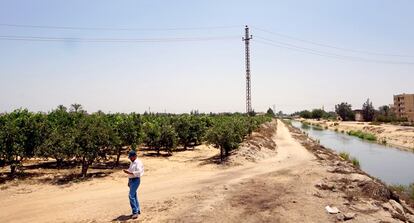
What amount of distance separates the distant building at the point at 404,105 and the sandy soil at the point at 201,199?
15064cm

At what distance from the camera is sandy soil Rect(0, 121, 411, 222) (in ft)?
42.8

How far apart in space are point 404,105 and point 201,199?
170734 mm

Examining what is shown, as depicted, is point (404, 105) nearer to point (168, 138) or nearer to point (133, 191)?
point (168, 138)

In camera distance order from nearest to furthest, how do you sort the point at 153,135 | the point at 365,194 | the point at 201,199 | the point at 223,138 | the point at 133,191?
the point at 133,191
the point at 201,199
the point at 365,194
the point at 223,138
the point at 153,135

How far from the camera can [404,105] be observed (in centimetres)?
16262

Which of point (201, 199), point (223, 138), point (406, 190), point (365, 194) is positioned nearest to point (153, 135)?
point (223, 138)

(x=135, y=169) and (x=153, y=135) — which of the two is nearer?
(x=135, y=169)

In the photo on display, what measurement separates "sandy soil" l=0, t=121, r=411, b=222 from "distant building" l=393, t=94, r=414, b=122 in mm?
150645

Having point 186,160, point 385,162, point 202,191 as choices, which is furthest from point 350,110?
point 202,191

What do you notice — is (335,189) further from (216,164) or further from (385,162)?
(385,162)

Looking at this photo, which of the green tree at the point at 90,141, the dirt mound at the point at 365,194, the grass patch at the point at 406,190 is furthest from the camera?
the grass patch at the point at 406,190

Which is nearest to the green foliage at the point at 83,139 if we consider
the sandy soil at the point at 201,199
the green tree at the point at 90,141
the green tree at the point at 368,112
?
the green tree at the point at 90,141

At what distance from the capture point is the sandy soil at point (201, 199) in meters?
13.0

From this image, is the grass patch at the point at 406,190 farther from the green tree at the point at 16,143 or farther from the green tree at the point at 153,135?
the green tree at the point at 16,143
